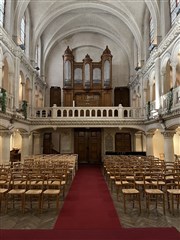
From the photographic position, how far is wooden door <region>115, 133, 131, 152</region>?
26922 millimetres

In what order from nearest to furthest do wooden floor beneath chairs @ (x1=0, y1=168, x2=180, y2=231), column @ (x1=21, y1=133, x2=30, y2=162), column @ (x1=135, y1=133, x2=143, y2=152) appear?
1. wooden floor beneath chairs @ (x1=0, y1=168, x2=180, y2=231)
2. column @ (x1=21, y1=133, x2=30, y2=162)
3. column @ (x1=135, y1=133, x2=143, y2=152)

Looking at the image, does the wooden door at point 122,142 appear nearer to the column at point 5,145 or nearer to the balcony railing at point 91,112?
the balcony railing at point 91,112

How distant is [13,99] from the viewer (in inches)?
695

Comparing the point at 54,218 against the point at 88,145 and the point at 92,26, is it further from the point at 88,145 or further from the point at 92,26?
the point at 92,26

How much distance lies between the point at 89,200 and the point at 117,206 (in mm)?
1287

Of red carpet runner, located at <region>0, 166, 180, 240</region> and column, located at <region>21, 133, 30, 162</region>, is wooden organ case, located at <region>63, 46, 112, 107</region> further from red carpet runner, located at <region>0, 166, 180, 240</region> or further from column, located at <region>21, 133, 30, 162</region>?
red carpet runner, located at <region>0, 166, 180, 240</region>

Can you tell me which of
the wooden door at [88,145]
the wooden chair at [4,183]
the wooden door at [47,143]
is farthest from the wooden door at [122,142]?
the wooden chair at [4,183]

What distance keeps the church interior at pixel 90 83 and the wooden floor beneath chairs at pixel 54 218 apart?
171 cm

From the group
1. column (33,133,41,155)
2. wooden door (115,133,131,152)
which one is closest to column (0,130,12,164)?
column (33,133,41,155)

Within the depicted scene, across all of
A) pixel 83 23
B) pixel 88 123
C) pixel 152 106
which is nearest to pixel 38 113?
pixel 88 123

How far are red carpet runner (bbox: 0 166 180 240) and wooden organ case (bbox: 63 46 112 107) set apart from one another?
16142 millimetres

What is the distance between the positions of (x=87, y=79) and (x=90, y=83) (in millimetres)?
563

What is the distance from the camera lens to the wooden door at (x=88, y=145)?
27094mm

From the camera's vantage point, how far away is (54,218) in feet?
23.0
